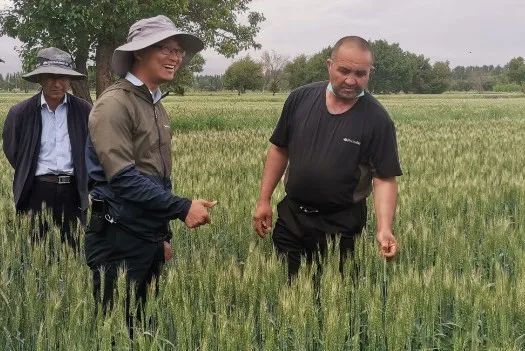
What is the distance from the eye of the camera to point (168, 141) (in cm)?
277

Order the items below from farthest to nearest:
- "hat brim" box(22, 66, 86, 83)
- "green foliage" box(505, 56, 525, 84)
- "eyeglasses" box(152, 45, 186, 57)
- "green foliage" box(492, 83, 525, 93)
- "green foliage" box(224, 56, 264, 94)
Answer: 1. "green foliage" box(505, 56, 525, 84)
2. "green foliage" box(492, 83, 525, 93)
3. "green foliage" box(224, 56, 264, 94)
4. "hat brim" box(22, 66, 86, 83)
5. "eyeglasses" box(152, 45, 186, 57)

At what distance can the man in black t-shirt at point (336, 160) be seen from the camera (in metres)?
Answer: 2.92

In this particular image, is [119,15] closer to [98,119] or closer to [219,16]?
[219,16]

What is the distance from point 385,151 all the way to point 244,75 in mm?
102164

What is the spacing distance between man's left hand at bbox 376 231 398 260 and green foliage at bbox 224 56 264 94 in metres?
102

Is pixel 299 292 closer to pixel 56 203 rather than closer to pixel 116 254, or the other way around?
pixel 116 254

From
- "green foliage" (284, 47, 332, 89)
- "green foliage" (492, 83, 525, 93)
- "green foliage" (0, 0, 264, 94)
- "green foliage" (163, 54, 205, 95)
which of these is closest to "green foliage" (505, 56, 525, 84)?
"green foliage" (492, 83, 525, 93)

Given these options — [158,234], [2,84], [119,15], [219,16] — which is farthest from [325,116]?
[2,84]

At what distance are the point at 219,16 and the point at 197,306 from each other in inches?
710

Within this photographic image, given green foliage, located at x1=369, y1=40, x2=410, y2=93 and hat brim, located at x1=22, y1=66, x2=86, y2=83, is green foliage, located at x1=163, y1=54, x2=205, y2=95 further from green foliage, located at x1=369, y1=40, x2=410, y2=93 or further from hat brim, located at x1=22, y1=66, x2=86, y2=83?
green foliage, located at x1=369, y1=40, x2=410, y2=93

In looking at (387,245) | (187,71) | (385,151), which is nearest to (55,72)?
(385,151)

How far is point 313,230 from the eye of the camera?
3248 millimetres

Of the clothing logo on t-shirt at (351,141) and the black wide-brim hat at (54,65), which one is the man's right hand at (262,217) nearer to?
the clothing logo on t-shirt at (351,141)

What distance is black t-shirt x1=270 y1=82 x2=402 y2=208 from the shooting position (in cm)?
302
